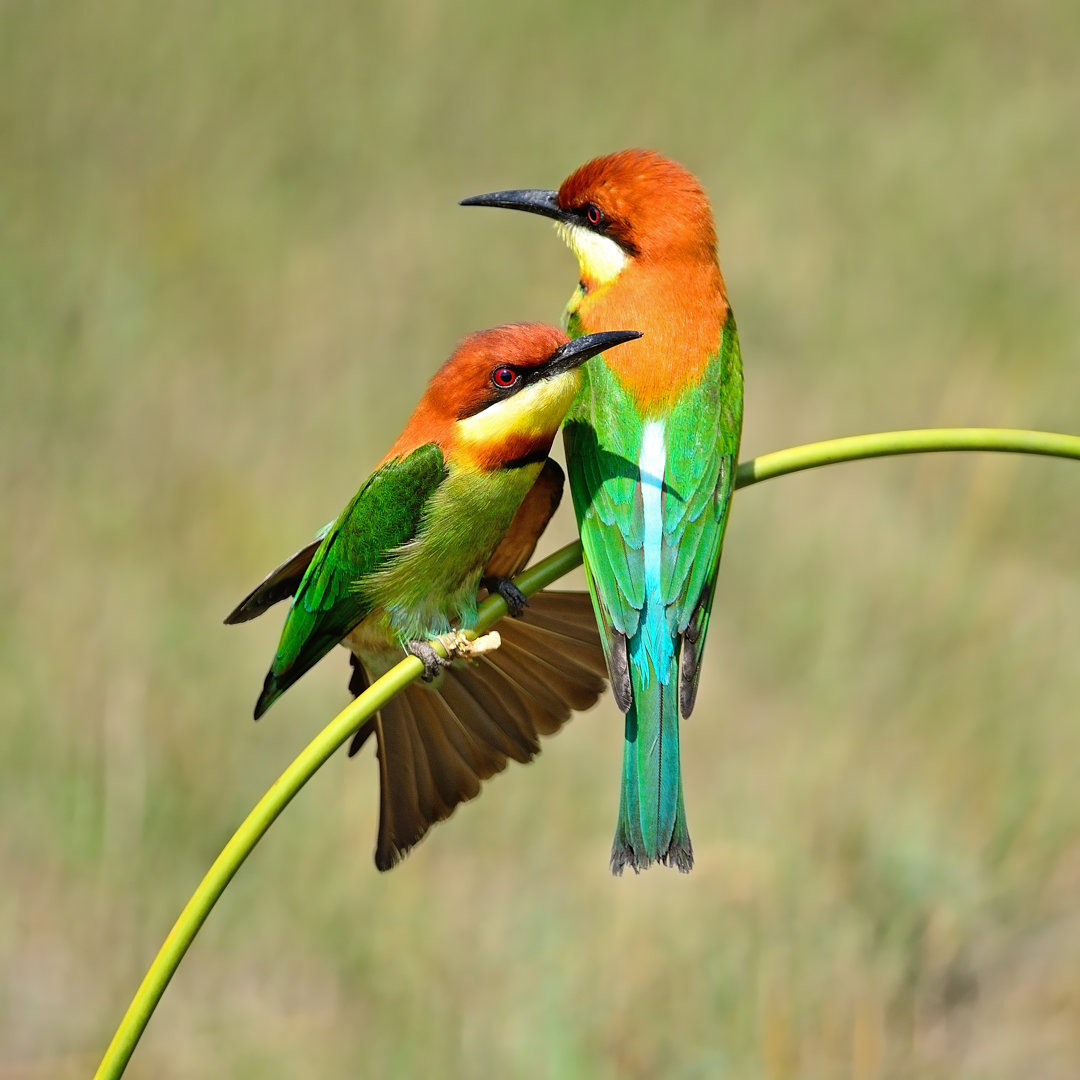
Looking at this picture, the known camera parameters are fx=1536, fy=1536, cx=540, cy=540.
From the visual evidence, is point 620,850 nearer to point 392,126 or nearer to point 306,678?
point 306,678

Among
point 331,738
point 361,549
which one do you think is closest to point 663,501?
point 361,549

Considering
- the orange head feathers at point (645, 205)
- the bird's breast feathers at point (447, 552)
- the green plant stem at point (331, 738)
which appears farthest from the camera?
the orange head feathers at point (645, 205)

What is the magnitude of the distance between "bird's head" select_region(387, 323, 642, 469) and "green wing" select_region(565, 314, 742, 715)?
64 millimetres

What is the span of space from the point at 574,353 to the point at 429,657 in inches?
18.5

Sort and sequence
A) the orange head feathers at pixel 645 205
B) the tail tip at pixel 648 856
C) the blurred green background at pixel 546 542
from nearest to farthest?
the tail tip at pixel 648 856
the orange head feathers at pixel 645 205
the blurred green background at pixel 546 542

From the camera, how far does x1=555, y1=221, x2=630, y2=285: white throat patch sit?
7.91 ft

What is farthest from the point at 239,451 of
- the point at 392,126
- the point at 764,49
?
the point at 764,49

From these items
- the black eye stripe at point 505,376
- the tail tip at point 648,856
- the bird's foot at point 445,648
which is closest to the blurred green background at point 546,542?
the tail tip at point 648,856

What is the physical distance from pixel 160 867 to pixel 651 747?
202 cm

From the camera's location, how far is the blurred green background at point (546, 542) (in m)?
3.37

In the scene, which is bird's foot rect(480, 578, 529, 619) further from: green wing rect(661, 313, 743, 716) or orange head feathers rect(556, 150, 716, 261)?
orange head feathers rect(556, 150, 716, 261)

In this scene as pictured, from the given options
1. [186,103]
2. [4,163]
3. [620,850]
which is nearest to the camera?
[620,850]

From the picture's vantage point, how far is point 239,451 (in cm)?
500

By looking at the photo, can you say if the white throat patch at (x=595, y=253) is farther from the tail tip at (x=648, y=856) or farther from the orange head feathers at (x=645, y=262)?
the tail tip at (x=648, y=856)
